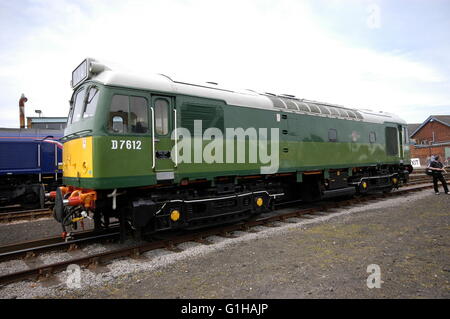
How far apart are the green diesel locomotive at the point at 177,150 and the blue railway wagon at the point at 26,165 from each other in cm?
755

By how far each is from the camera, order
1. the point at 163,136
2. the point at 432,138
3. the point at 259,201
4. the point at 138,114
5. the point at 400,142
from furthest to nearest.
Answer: the point at 432,138, the point at 400,142, the point at 259,201, the point at 163,136, the point at 138,114

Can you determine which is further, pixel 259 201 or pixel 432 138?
pixel 432 138

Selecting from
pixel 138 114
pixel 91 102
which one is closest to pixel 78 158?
pixel 91 102

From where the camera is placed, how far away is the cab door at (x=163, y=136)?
653cm

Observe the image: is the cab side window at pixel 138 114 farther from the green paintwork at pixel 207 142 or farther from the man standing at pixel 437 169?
the man standing at pixel 437 169

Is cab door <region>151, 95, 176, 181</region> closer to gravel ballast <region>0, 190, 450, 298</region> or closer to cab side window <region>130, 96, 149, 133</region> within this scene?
cab side window <region>130, 96, 149, 133</region>

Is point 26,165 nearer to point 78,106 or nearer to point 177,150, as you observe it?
point 78,106

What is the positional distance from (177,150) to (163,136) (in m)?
0.46

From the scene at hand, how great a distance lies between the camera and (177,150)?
22.5 feet

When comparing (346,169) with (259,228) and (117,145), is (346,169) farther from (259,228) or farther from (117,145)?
(117,145)

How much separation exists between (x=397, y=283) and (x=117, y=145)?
5.37 metres

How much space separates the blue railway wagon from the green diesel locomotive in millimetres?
7552

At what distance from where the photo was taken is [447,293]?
4.07 m
